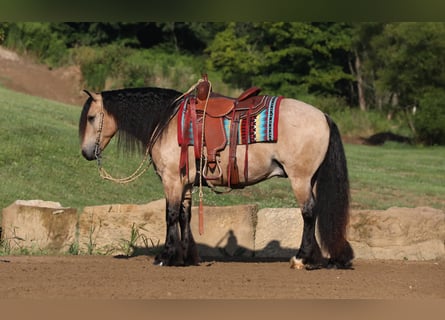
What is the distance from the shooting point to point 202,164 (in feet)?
29.9

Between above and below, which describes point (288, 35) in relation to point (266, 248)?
above

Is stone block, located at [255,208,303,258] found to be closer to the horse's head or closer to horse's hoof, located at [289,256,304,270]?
horse's hoof, located at [289,256,304,270]

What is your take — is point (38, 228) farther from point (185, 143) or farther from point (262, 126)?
point (262, 126)

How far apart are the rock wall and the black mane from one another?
1442 millimetres

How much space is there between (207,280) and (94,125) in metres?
2.68

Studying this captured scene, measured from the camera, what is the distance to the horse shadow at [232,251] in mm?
10555

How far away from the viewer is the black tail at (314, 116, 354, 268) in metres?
8.85

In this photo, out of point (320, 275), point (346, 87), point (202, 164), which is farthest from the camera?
point (346, 87)

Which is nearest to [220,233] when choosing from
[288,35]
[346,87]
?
[288,35]

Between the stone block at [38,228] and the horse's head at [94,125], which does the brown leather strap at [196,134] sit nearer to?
the horse's head at [94,125]

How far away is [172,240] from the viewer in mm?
9281

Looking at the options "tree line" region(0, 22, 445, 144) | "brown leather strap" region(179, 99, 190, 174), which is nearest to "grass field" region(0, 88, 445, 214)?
"brown leather strap" region(179, 99, 190, 174)

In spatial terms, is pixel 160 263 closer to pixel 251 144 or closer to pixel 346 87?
pixel 251 144

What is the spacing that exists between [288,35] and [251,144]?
30763 millimetres
